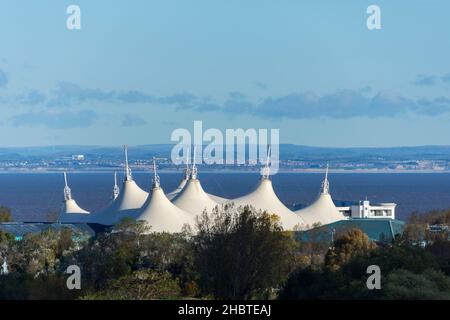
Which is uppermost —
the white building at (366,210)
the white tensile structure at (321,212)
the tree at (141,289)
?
the white building at (366,210)

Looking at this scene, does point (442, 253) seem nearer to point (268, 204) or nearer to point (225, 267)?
point (225, 267)

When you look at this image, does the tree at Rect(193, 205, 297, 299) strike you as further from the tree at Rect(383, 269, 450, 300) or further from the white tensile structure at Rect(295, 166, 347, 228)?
the white tensile structure at Rect(295, 166, 347, 228)

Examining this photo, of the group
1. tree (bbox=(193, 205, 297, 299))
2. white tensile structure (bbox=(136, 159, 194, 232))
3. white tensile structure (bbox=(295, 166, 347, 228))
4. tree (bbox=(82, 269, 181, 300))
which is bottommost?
tree (bbox=(82, 269, 181, 300))

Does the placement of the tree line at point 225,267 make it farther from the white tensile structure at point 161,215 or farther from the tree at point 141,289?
the white tensile structure at point 161,215

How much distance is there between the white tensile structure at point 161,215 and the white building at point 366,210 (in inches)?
999

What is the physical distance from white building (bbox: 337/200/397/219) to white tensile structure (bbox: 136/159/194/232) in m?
25.4

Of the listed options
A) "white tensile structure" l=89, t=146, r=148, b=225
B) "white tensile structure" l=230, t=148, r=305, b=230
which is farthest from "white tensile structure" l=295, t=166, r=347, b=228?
"white tensile structure" l=89, t=146, r=148, b=225

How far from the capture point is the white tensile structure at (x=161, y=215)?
2330 inches

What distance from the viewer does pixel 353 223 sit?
63562 millimetres

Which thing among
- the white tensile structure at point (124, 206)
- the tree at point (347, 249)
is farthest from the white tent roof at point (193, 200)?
the tree at point (347, 249)

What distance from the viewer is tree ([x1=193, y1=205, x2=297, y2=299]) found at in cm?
4006
